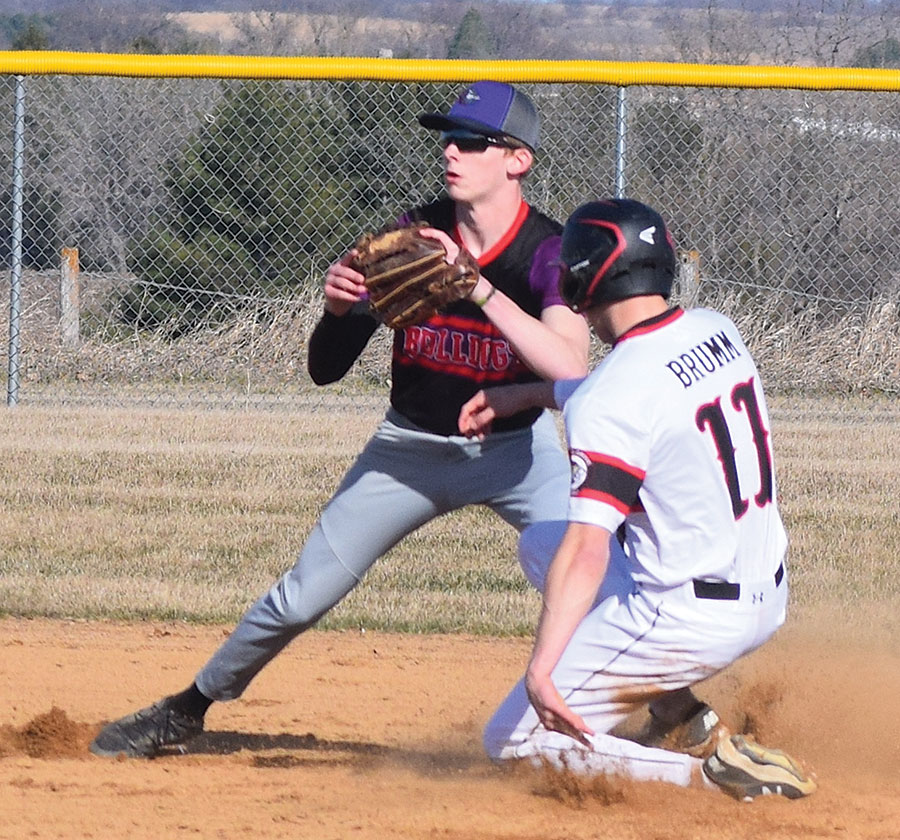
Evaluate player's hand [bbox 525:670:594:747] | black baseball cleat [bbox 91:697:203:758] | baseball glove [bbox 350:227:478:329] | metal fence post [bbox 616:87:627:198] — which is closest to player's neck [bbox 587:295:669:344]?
baseball glove [bbox 350:227:478:329]

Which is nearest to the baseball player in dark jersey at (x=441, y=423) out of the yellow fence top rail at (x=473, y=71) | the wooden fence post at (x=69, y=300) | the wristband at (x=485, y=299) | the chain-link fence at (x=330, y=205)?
the wristband at (x=485, y=299)

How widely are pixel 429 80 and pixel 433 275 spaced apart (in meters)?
4.45

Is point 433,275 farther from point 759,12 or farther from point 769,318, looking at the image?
point 759,12

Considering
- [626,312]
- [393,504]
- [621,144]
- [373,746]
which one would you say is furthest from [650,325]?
[621,144]

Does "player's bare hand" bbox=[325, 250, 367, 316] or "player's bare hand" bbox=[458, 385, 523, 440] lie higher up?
"player's bare hand" bbox=[325, 250, 367, 316]

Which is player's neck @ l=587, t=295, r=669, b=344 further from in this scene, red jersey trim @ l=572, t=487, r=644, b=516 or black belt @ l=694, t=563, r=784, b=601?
black belt @ l=694, t=563, r=784, b=601

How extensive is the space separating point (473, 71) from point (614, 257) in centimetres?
477

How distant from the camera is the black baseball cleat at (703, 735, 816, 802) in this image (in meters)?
3.49

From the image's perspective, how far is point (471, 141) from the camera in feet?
12.7

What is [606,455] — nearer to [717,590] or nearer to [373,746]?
[717,590]

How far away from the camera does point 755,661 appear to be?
5094 mm

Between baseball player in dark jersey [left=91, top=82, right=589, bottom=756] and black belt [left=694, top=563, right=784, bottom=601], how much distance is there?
0.53 metres

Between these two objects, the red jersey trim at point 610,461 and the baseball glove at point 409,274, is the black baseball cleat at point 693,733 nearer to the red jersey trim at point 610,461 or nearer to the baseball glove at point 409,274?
the red jersey trim at point 610,461

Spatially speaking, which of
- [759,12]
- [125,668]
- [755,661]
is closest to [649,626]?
[755,661]
